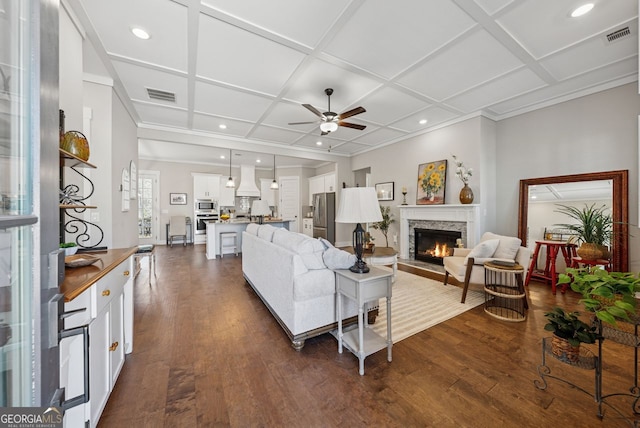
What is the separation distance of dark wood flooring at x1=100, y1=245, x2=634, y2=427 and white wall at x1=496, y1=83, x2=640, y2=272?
2.41 meters

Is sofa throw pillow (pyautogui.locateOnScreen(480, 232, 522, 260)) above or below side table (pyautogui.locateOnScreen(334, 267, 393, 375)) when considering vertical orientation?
above

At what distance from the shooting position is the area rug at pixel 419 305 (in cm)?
244

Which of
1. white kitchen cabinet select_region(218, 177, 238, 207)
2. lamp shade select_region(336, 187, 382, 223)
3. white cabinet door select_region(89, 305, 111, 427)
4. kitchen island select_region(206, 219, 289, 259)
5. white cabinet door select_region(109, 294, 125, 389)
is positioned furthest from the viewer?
white kitchen cabinet select_region(218, 177, 238, 207)

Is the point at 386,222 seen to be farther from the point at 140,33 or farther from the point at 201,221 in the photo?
the point at 201,221

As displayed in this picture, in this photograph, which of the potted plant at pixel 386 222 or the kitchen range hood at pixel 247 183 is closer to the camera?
the potted plant at pixel 386 222

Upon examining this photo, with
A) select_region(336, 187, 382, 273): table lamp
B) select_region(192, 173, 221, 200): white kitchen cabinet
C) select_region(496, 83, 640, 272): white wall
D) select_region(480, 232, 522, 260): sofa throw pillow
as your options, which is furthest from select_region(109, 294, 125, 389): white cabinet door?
select_region(192, 173, 221, 200): white kitchen cabinet

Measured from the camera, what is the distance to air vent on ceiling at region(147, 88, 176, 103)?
340 cm

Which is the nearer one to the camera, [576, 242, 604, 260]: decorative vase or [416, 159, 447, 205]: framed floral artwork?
[576, 242, 604, 260]: decorative vase

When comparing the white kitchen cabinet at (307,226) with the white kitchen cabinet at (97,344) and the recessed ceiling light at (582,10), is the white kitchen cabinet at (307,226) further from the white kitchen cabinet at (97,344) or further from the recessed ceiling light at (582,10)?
the recessed ceiling light at (582,10)

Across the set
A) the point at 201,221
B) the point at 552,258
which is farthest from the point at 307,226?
the point at 552,258

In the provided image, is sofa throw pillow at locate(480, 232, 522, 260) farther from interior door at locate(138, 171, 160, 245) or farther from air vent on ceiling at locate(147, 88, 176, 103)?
interior door at locate(138, 171, 160, 245)

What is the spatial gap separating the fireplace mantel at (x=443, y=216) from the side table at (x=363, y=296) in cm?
315

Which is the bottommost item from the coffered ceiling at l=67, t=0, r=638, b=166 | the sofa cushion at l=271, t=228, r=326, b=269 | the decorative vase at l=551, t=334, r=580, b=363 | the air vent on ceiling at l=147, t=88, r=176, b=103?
the decorative vase at l=551, t=334, r=580, b=363

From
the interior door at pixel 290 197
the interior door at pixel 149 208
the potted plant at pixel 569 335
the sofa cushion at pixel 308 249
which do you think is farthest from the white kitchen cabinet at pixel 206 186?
the potted plant at pixel 569 335
